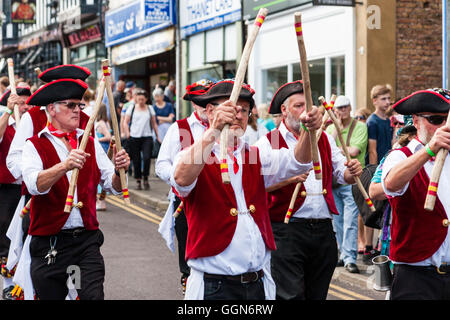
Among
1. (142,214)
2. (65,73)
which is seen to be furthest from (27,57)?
(65,73)

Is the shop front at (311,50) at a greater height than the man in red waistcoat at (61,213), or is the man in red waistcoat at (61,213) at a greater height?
the shop front at (311,50)

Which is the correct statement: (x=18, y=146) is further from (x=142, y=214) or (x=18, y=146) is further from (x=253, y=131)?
(x=142, y=214)

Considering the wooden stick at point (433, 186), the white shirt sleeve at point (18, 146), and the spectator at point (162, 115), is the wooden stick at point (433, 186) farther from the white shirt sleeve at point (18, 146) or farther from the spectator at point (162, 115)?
the spectator at point (162, 115)

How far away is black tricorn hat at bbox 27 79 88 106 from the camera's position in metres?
5.16

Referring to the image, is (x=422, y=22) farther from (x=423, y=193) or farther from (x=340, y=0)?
(x=423, y=193)

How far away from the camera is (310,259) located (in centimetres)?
580

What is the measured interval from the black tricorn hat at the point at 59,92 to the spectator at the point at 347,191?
180 inches

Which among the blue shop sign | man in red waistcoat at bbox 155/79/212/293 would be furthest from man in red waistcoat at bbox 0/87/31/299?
the blue shop sign

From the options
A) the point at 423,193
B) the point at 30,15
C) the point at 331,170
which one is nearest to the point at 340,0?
the point at 331,170

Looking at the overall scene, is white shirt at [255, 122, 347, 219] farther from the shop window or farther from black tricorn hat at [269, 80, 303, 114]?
the shop window

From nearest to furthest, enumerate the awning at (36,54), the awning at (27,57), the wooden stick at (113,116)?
the wooden stick at (113,116)
the awning at (36,54)
the awning at (27,57)

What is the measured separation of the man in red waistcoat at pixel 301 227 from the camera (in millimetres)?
5723

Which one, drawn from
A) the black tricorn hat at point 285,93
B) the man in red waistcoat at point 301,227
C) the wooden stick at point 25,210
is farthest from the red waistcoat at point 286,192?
the wooden stick at point 25,210

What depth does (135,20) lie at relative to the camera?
2531cm
